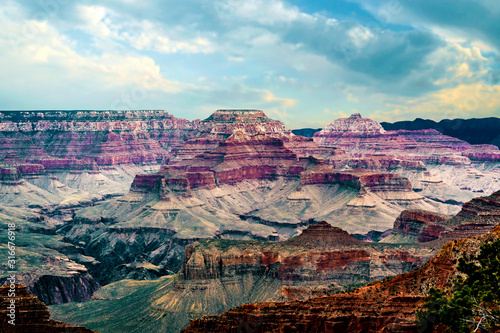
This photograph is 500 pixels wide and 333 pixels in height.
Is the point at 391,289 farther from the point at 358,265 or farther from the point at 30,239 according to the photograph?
the point at 30,239

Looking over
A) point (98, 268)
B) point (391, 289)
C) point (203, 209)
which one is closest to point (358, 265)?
point (391, 289)

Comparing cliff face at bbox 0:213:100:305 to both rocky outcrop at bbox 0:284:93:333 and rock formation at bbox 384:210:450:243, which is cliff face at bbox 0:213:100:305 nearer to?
rocky outcrop at bbox 0:284:93:333

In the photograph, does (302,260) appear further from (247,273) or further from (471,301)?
(471,301)

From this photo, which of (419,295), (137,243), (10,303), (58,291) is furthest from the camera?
(137,243)

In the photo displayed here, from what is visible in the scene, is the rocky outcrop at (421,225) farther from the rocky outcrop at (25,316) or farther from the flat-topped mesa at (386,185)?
the rocky outcrop at (25,316)

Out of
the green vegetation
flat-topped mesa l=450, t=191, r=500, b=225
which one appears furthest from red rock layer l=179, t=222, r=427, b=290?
the green vegetation

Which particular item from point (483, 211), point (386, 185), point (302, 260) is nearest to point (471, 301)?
point (302, 260)

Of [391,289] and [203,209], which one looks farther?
Result: [203,209]
